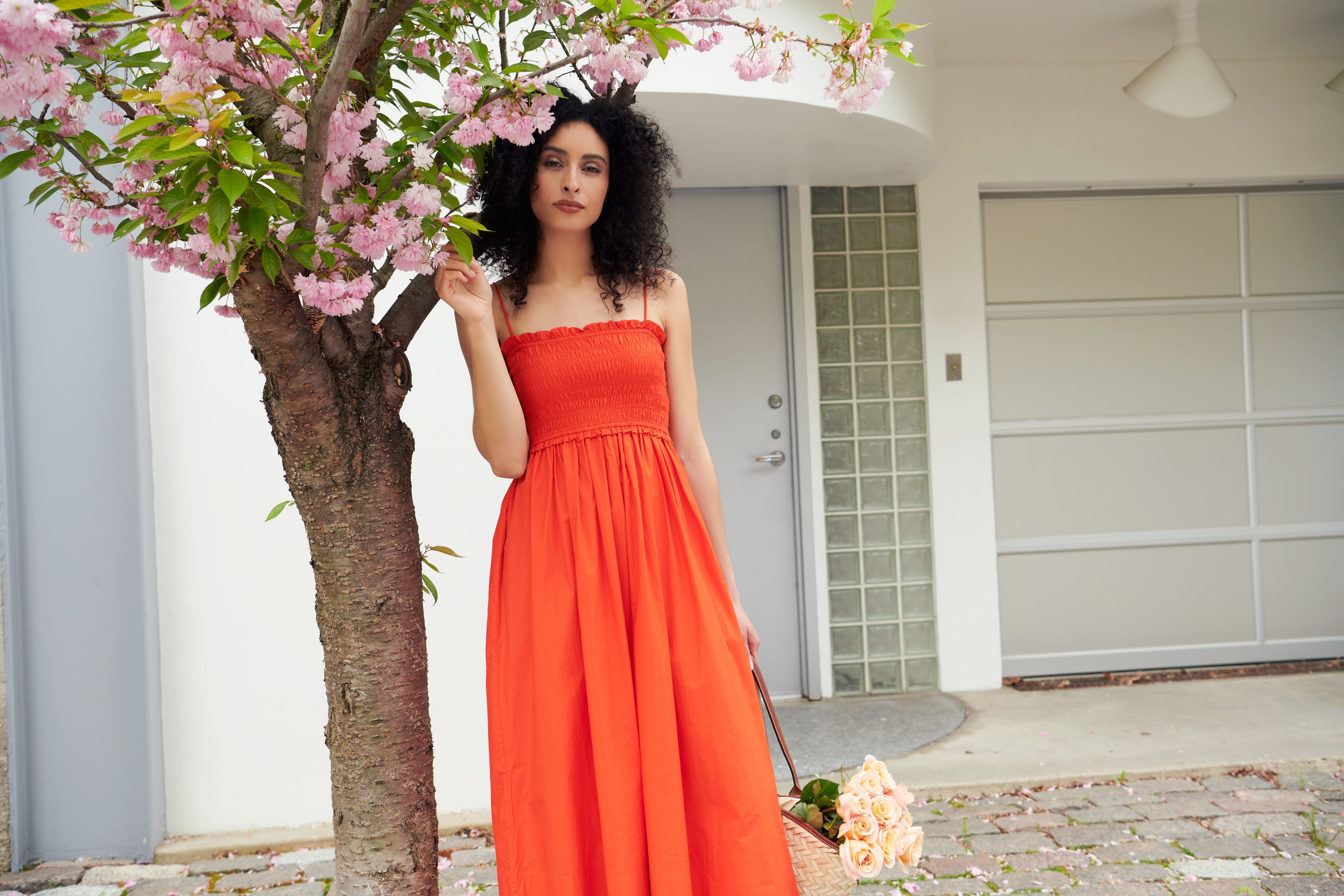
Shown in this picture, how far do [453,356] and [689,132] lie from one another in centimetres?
109

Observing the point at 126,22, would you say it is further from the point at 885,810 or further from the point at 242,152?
the point at 885,810

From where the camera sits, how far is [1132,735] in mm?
3232

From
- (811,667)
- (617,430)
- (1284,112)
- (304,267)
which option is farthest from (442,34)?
(1284,112)

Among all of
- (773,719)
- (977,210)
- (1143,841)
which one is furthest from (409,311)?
(977,210)

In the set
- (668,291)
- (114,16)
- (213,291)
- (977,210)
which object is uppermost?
(977,210)

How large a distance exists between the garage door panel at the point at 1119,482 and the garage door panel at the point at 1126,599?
126 millimetres

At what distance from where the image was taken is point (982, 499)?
3.85 m

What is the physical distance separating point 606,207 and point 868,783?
1053mm

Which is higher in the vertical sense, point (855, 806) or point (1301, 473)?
point (1301, 473)

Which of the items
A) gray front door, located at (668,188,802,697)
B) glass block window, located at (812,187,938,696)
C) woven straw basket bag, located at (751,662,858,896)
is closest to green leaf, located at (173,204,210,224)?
woven straw basket bag, located at (751,662,858,896)

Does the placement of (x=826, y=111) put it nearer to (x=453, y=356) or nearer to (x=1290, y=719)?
(x=453, y=356)

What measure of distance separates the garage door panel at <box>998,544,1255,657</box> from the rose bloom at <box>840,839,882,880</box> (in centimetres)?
282

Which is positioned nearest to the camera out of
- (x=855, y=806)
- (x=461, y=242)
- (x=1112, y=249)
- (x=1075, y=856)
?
(x=461, y=242)

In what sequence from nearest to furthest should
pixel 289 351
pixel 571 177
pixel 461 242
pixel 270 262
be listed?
1. pixel 270 262
2. pixel 461 242
3. pixel 289 351
4. pixel 571 177
